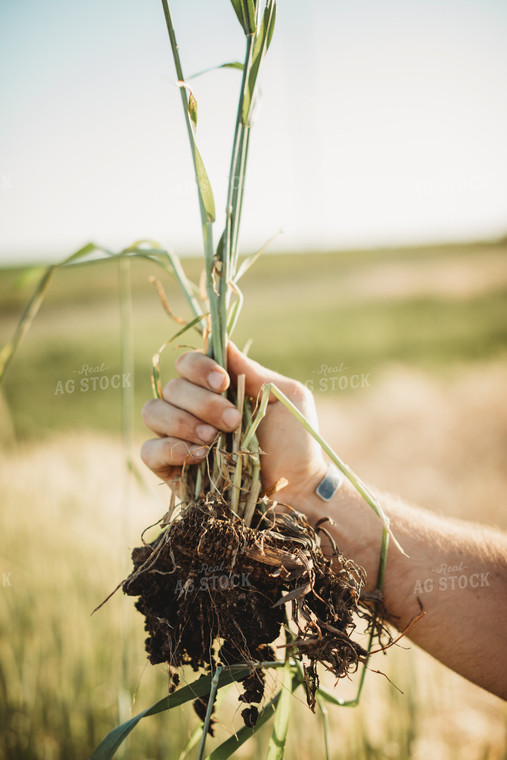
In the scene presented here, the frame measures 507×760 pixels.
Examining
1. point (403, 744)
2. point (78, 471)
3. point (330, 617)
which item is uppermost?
point (330, 617)

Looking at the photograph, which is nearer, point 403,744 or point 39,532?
point 403,744

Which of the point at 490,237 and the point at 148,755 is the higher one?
the point at 148,755

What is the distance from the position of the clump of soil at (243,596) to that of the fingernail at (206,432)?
3.8 inches

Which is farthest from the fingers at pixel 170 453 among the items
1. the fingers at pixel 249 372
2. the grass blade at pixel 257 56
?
the grass blade at pixel 257 56

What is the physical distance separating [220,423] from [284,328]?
15728mm

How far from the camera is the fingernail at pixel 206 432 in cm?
66

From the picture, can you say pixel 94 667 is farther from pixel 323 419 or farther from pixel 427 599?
pixel 323 419

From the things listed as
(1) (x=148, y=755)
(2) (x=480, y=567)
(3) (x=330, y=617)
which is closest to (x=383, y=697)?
(1) (x=148, y=755)

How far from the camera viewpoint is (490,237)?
24000mm

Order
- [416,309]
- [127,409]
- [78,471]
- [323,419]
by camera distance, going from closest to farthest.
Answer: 1. [127,409]
2. [78,471]
3. [323,419]
4. [416,309]

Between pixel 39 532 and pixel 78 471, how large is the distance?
53 centimetres

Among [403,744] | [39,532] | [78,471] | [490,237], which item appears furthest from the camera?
[490,237]

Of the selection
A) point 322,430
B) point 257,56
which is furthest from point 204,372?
point 322,430

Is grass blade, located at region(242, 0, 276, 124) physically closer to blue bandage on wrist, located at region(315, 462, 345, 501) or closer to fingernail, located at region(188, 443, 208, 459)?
fingernail, located at region(188, 443, 208, 459)
